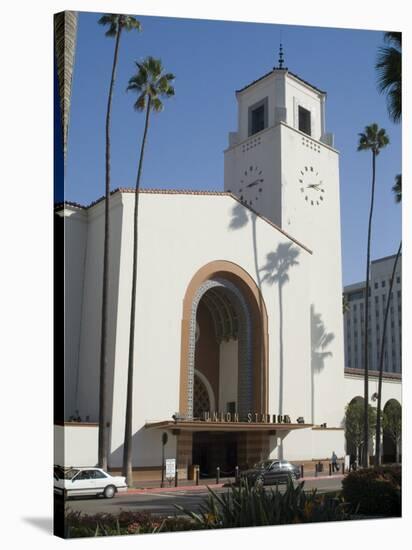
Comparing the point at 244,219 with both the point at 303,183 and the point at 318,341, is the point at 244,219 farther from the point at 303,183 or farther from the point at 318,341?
the point at 318,341

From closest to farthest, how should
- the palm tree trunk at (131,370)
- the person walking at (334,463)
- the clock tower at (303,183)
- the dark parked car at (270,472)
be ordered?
1. the dark parked car at (270,472)
2. the palm tree trunk at (131,370)
3. the person walking at (334,463)
4. the clock tower at (303,183)

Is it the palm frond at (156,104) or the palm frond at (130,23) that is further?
the palm frond at (156,104)

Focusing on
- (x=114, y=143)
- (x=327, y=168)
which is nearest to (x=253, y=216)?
(x=327, y=168)

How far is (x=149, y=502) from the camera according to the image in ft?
50.0

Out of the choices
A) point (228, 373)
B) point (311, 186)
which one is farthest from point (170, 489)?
point (311, 186)

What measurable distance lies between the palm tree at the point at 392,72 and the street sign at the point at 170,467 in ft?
34.1

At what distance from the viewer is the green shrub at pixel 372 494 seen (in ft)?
53.9

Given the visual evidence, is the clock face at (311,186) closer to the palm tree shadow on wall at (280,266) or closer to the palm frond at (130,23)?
the palm tree shadow on wall at (280,266)

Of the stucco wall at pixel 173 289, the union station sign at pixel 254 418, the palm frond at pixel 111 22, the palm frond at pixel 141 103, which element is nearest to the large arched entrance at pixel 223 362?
the union station sign at pixel 254 418

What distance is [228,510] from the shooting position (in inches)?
559

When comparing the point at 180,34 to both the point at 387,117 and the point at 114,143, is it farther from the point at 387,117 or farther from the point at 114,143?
the point at 387,117

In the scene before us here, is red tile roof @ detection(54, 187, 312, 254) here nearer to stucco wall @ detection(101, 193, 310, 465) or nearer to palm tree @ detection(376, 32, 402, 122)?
stucco wall @ detection(101, 193, 310, 465)

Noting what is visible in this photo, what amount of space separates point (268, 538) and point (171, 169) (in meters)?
9.34

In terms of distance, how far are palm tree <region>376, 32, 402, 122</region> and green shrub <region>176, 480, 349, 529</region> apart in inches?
378
